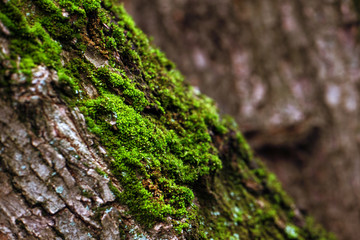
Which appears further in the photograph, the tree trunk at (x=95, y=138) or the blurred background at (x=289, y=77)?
the blurred background at (x=289, y=77)

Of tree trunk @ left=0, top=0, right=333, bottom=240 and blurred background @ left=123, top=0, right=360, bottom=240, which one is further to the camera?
blurred background @ left=123, top=0, right=360, bottom=240

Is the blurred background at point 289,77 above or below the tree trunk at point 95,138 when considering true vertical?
above

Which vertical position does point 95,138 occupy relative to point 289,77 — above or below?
below

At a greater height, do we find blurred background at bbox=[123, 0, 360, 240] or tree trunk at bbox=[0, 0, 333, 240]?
blurred background at bbox=[123, 0, 360, 240]

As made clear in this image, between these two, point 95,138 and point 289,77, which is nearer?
point 95,138
